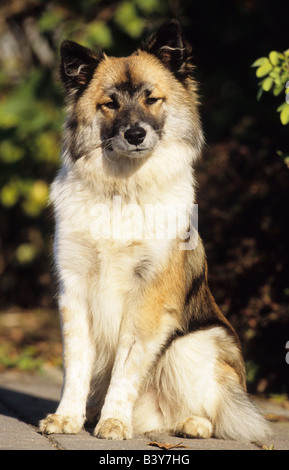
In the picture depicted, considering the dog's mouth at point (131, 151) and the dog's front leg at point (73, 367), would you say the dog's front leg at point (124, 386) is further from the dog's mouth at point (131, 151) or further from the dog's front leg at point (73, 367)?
the dog's mouth at point (131, 151)

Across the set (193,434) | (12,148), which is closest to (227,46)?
(12,148)

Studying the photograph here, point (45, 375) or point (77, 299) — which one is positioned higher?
point (77, 299)

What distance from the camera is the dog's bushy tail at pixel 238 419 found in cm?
360

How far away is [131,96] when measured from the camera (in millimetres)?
3764

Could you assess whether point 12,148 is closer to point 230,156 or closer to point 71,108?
point 230,156

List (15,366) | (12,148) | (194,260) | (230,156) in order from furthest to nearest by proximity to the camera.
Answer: (12,148) < (15,366) < (230,156) < (194,260)

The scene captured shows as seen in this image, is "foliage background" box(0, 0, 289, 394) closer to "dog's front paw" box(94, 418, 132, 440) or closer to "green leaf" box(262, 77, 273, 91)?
"dog's front paw" box(94, 418, 132, 440)

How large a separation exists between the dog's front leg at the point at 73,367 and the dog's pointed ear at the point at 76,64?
4.33 ft

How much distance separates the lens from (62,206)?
3.66 metres

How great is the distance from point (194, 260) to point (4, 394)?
2056mm

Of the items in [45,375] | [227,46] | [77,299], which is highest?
[227,46]

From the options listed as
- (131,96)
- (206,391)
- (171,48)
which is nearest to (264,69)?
(171,48)

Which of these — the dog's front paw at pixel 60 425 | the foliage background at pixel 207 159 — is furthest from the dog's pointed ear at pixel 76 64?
the dog's front paw at pixel 60 425

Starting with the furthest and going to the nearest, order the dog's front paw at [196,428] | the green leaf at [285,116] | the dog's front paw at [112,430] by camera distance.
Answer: the green leaf at [285,116]
the dog's front paw at [196,428]
the dog's front paw at [112,430]
